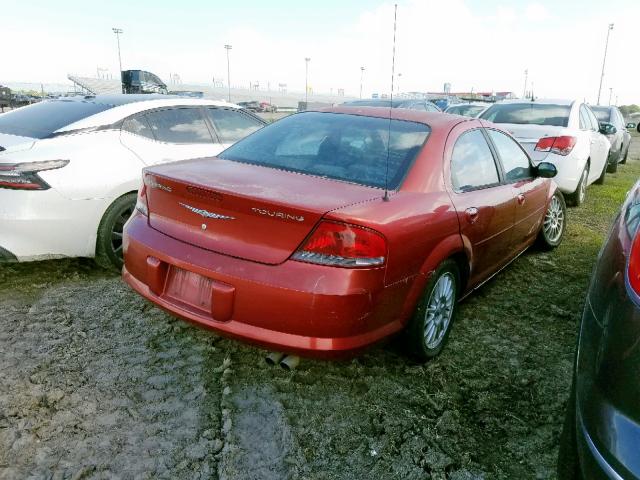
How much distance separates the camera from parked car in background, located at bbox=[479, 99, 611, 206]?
21.7 ft

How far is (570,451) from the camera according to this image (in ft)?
5.93

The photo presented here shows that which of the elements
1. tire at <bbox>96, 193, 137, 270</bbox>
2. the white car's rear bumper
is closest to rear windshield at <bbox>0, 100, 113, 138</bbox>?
the white car's rear bumper

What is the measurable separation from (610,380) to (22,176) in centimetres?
368

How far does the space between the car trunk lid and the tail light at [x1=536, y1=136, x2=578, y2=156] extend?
474 centimetres

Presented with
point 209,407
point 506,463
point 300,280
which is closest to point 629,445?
point 506,463

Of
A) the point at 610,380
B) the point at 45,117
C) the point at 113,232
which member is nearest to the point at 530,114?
the point at 113,232

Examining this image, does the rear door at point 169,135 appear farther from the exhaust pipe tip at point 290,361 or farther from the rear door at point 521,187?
the rear door at point 521,187

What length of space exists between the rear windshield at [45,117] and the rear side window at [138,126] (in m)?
0.26

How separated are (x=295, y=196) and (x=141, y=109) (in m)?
2.68

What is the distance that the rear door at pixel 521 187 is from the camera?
393cm

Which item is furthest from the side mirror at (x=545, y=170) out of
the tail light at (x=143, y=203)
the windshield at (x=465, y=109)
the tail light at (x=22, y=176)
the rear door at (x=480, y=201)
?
the windshield at (x=465, y=109)

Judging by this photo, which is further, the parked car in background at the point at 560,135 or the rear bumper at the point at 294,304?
the parked car in background at the point at 560,135

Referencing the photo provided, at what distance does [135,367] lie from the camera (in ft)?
9.64

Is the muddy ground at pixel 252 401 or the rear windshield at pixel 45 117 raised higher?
the rear windshield at pixel 45 117
